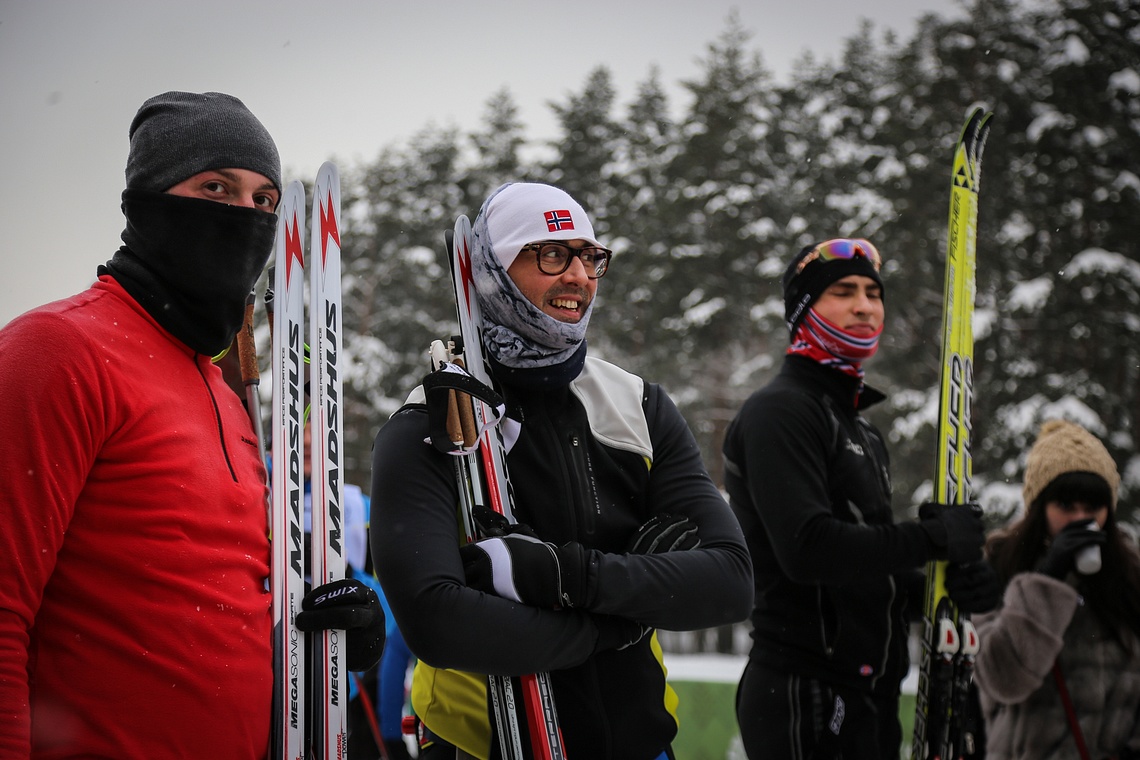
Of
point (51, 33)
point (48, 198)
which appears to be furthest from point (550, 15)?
point (48, 198)

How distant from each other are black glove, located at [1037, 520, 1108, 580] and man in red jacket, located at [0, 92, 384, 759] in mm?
2951

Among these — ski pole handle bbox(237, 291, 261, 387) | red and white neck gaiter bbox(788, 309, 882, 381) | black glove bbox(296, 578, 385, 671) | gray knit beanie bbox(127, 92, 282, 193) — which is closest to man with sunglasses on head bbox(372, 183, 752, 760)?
black glove bbox(296, 578, 385, 671)

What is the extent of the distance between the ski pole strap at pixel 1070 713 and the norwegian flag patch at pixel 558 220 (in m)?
2.82

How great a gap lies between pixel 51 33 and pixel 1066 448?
10.3 metres

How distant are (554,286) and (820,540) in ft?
3.90

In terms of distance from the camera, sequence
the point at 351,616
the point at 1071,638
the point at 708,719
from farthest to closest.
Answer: the point at 708,719 < the point at 1071,638 < the point at 351,616

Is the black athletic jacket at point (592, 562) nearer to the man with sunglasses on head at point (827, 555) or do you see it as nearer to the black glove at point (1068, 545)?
the man with sunglasses on head at point (827, 555)

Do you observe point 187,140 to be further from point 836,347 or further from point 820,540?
point 836,347

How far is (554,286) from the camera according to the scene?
2242 mm

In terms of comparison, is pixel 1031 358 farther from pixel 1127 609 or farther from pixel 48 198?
pixel 48 198

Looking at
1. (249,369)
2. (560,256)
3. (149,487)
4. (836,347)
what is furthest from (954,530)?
(149,487)

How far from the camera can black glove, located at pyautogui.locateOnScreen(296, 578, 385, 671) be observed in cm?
201

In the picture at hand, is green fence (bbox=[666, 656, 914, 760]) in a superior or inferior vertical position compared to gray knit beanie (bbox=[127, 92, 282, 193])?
inferior

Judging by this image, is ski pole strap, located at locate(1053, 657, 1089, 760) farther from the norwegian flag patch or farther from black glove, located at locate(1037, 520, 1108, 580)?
the norwegian flag patch
